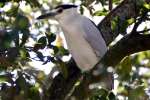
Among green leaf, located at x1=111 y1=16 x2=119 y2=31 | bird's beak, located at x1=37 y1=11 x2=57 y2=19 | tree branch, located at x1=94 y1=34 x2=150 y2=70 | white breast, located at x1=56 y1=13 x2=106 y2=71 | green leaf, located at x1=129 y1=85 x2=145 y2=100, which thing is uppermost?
green leaf, located at x1=129 y1=85 x2=145 y2=100

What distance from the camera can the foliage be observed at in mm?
1085

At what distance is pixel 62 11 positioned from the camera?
2871 mm

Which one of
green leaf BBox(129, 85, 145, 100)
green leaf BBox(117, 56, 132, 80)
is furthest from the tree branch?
green leaf BBox(129, 85, 145, 100)

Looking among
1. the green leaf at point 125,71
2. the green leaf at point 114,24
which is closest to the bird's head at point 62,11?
the green leaf at point 114,24

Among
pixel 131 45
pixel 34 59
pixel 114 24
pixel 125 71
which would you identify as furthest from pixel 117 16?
pixel 125 71

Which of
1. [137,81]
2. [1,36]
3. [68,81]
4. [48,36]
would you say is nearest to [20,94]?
[1,36]

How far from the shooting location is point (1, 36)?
3.85ft

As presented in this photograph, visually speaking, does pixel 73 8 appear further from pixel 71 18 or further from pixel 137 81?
pixel 137 81

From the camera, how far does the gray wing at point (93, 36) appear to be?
2889 millimetres

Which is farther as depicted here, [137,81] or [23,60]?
[23,60]

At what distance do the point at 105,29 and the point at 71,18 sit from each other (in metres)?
0.28

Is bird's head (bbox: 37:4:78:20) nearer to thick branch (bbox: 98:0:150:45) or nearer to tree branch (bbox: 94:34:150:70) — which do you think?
thick branch (bbox: 98:0:150:45)

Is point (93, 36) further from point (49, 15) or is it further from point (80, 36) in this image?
point (49, 15)

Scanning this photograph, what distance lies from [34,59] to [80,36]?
984 millimetres
